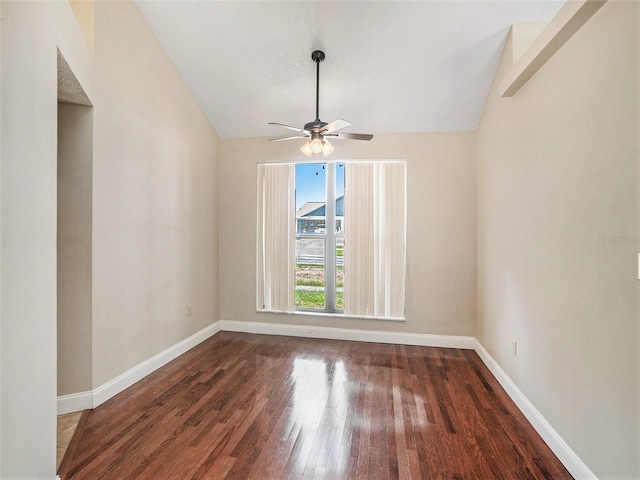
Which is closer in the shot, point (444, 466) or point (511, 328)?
point (444, 466)

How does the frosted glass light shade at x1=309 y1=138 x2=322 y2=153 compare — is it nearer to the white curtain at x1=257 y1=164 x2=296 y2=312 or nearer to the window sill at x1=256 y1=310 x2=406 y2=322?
the white curtain at x1=257 y1=164 x2=296 y2=312

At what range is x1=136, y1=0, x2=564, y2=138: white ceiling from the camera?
8.96 feet

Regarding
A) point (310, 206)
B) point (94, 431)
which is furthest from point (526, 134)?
point (94, 431)

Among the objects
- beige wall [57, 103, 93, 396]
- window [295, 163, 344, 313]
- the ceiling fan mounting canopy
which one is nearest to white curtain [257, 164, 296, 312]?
window [295, 163, 344, 313]

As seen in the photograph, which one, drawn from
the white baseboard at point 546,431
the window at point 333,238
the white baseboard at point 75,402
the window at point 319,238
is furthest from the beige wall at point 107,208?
the white baseboard at point 546,431

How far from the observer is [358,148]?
403cm

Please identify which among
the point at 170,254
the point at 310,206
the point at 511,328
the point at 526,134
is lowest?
the point at 511,328

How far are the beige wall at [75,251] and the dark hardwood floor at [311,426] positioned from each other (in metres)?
0.43

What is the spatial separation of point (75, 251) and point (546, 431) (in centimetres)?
347

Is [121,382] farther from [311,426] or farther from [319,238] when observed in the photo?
[319,238]

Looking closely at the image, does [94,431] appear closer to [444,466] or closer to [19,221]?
[19,221]

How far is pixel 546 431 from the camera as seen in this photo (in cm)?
204

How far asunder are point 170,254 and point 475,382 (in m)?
3.22

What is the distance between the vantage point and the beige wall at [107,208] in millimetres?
1242
